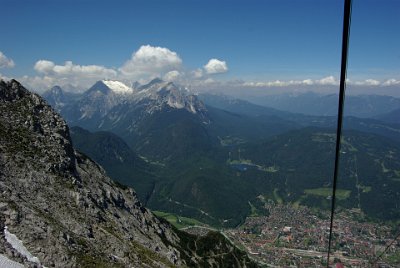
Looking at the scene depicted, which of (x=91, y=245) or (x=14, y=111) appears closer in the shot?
(x=91, y=245)

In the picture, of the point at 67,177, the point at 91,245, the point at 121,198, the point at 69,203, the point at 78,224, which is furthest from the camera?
the point at 121,198

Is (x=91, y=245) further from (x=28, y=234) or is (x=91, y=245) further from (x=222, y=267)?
(x=222, y=267)

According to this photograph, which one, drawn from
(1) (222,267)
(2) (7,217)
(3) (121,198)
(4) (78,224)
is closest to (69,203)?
(4) (78,224)

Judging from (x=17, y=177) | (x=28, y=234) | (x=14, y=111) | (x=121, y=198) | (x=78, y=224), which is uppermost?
Answer: (x=14, y=111)

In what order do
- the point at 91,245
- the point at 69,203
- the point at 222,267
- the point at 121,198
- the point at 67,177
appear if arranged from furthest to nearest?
the point at 222,267 < the point at 121,198 < the point at 67,177 < the point at 69,203 < the point at 91,245

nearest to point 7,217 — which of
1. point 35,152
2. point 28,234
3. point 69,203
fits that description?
point 28,234

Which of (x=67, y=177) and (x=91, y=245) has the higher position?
(x=67, y=177)
